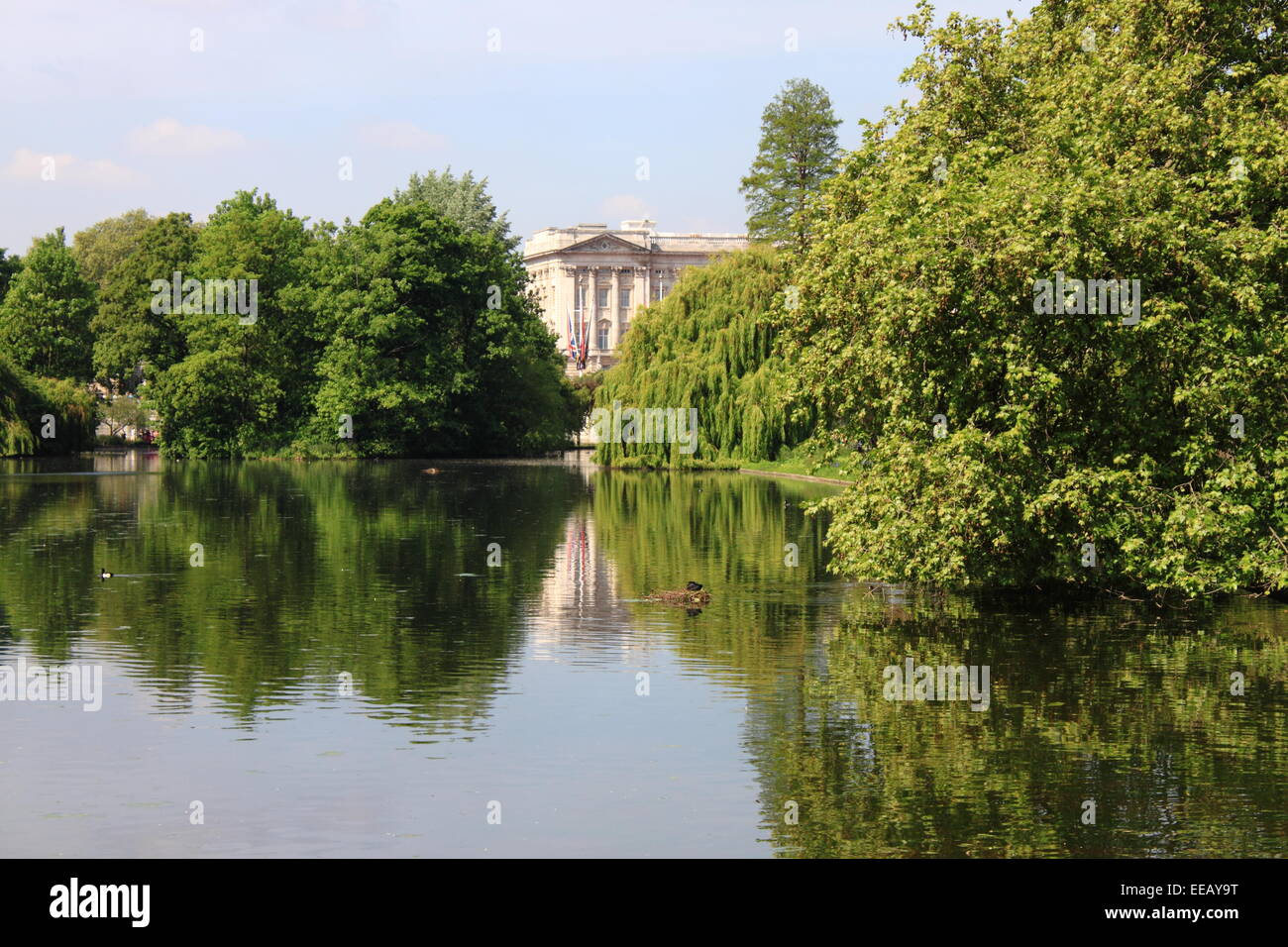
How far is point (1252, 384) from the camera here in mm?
25641

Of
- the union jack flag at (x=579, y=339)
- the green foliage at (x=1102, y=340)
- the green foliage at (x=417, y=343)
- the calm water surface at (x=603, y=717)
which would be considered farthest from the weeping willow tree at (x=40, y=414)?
the green foliage at (x=1102, y=340)

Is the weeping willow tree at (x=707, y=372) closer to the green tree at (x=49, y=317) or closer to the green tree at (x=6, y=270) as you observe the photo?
the green tree at (x=49, y=317)

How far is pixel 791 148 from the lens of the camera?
11919 cm

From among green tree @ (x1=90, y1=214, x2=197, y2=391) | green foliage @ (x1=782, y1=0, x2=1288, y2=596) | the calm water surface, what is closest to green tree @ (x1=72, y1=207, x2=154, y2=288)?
green tree @ (x1=90, y1=214, x2=197, y2=391)

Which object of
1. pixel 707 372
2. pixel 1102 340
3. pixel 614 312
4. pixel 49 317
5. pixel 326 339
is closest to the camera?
pixel 1102 340

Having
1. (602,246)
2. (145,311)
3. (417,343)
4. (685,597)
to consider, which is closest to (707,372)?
(417,343)

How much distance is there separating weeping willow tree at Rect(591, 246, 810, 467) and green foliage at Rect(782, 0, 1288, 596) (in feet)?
150

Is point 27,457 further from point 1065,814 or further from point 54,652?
point 1065,814

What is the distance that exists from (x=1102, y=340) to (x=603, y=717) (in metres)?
12.6

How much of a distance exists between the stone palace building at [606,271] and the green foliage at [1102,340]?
160 metres

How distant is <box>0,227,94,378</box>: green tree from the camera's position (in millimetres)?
113188

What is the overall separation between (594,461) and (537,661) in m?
70.7

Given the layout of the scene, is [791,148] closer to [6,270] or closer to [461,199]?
[461,199]
